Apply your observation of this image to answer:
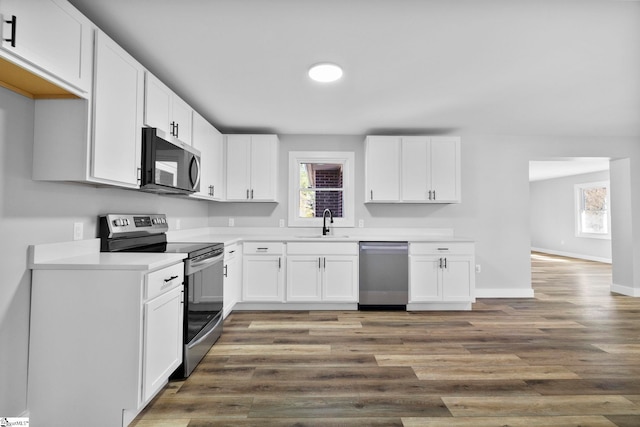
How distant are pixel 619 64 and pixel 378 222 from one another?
2.85m

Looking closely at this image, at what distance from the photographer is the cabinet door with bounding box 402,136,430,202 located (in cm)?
416

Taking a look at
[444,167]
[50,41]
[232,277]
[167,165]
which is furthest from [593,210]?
[50,41]

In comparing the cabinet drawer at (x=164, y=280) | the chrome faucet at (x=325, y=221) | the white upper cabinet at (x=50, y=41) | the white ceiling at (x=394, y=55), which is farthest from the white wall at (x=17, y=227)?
the chrome faucet at (x=325, y=221)

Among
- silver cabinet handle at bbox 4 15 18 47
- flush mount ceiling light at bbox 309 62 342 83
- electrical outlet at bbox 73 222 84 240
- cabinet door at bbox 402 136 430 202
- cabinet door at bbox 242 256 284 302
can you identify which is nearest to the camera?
silver cabinet handle at bbox 4 15 18 47

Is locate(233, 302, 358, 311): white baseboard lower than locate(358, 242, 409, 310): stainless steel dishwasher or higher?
lower

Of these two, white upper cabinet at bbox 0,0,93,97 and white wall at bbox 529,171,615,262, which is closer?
white upper cabinet at bbox 0,0,93,97

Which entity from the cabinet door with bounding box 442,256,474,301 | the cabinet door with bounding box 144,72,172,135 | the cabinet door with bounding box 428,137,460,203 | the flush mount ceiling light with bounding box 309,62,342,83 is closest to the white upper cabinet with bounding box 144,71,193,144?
the cabinet door with bounding box 144,72,172,135

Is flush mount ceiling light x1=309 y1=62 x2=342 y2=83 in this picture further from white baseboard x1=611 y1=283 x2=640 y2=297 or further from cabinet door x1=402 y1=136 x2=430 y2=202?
white baseboard x1=611 y1=283 x2=640 y2=297

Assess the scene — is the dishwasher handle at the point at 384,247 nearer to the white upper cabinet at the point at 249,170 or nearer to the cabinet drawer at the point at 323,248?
the cabinet drawer at the point at 323,248

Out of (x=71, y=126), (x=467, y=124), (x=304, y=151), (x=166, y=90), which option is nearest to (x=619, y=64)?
(x=467, y=124)

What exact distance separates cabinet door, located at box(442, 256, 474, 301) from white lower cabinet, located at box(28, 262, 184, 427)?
3.31m

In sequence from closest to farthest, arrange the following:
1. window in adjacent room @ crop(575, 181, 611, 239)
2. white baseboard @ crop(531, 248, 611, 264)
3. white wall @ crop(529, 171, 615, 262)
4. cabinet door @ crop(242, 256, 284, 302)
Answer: cabinet door @ crop(242, 256, 284, 302) < white baseboard @ crop(531, 248, 611, 264) < window in adjacent room @ crop(575, 181, 611, 239) < white wall @ crop(529, 171, 615, 262)

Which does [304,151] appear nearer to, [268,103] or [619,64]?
[268,103]

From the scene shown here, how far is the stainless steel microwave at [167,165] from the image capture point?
2.33 m
